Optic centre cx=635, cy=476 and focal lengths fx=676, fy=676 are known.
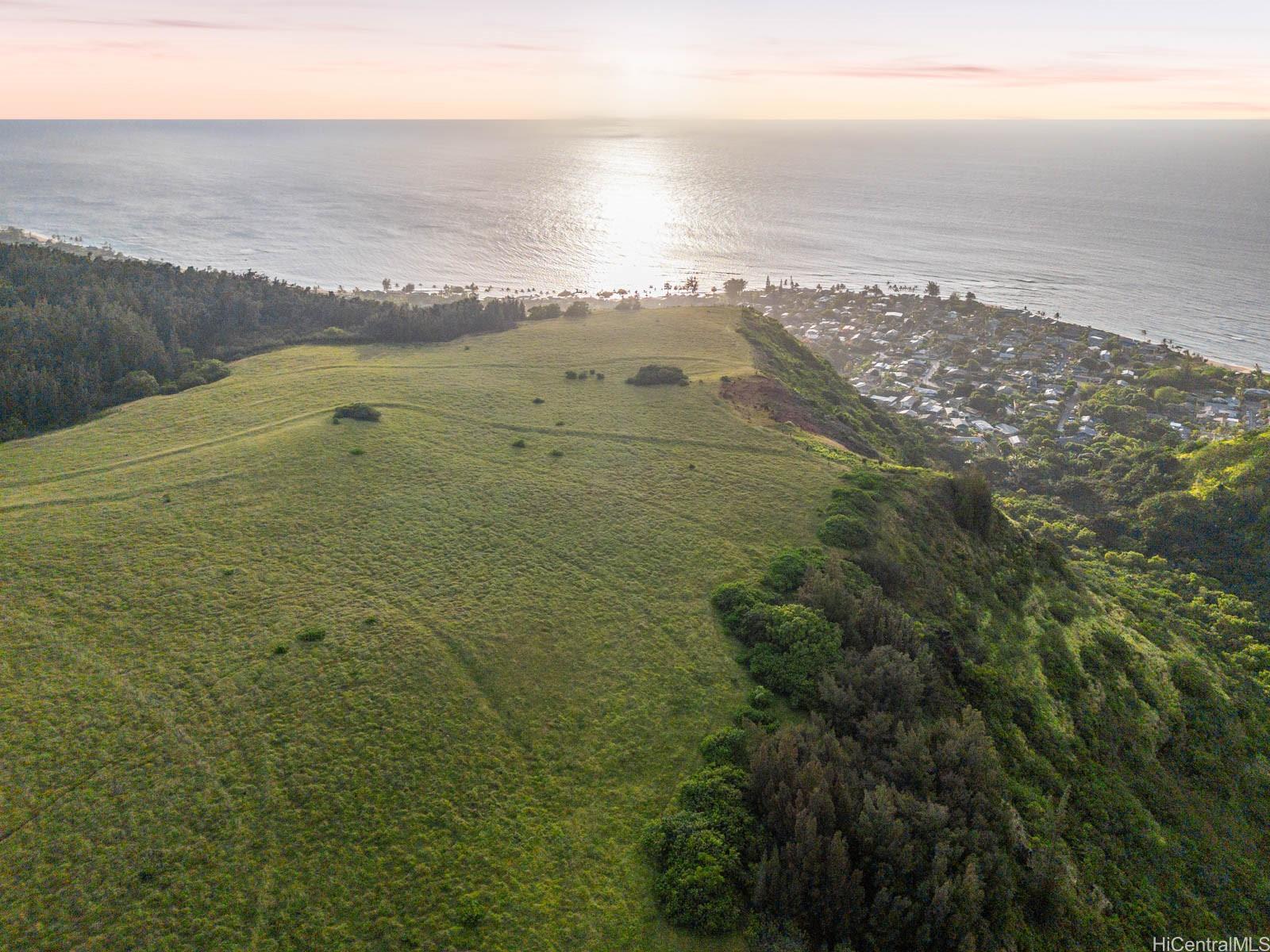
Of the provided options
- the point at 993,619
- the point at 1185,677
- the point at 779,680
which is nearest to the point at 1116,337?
the point at 1185,677

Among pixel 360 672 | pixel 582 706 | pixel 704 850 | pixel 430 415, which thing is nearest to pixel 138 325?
pixel 430 415

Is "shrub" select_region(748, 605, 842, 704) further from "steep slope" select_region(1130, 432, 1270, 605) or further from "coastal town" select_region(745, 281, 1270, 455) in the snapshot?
"coastal town" select_region(745, 281, 1270, 455)

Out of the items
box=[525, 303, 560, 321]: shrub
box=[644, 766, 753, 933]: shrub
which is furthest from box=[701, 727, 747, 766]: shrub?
box=[525, 303, 560, 321]: shrub

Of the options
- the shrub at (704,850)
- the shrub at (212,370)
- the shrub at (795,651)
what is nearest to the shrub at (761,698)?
the shrub at (795,651)

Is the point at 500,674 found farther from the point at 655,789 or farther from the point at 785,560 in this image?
the point at 785,560

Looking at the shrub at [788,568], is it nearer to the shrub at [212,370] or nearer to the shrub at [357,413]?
the shrub at [357,413]

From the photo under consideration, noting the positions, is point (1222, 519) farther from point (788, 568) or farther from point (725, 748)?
point (725, 748)
